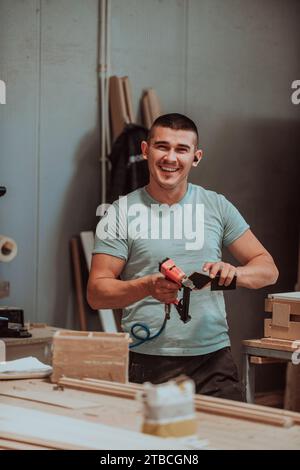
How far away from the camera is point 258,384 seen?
211 inches

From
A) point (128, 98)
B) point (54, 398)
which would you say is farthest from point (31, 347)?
point (54, 398)

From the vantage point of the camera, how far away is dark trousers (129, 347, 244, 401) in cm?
268

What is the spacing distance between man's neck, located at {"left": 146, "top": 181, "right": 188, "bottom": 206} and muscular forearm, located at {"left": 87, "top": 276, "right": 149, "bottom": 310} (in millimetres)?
332

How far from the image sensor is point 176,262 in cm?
273

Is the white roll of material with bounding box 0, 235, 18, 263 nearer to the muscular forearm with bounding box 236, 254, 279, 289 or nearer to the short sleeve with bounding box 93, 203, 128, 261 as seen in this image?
the short sleeve with bounding box 93, 203, 128, 261

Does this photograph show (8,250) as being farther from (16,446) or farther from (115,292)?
(16,446)

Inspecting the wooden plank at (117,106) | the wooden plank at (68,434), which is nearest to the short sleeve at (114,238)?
the wooden plank at (68,434)

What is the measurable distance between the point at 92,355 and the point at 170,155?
2.78 ft

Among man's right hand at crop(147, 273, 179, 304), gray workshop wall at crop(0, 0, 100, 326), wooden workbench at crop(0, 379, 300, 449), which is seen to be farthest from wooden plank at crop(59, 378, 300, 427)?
gray workshop wall at crop(0, 0, 100, 326)

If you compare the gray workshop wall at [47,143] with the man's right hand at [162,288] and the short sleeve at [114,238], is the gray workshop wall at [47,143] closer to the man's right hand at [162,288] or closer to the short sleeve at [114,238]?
the short sleeve at [114,238]

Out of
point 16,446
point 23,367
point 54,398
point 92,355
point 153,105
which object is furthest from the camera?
point 153,105

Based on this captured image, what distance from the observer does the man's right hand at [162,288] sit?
2.41 meters
